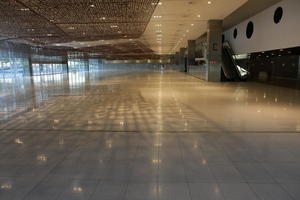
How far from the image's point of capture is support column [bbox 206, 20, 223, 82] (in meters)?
19.4

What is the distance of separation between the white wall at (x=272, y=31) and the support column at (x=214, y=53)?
3.02 metres

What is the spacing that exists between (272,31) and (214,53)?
4.54 m

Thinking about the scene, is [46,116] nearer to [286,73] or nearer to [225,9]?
[225,9]

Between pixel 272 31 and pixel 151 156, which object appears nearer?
pixel 151 156

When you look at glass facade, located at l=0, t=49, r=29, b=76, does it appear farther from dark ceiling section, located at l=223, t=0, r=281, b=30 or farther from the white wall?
the white wall

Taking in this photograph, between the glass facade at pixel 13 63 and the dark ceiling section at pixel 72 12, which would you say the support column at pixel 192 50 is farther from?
the glass facade at pixel 13 63

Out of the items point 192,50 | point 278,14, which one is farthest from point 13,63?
point 278,14

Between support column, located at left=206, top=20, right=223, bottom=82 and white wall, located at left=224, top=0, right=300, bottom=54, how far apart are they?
3.02 m

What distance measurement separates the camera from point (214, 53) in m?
19.9

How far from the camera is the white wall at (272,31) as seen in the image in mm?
14115

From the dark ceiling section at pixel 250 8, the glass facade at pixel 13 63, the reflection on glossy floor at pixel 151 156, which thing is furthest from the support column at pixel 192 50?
the reflection on glossy floor at pixel 151 156

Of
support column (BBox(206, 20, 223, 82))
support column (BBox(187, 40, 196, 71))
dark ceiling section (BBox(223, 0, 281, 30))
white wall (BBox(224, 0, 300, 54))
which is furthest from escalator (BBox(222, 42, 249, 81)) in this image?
support column (BBox(187, 40, 196, 71))

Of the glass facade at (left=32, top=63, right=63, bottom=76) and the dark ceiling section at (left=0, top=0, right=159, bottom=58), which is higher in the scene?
the dark ceiling section at (left=0, top=0, right=159, bottom=58)

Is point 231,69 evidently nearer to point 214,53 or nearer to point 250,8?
point 214,53
